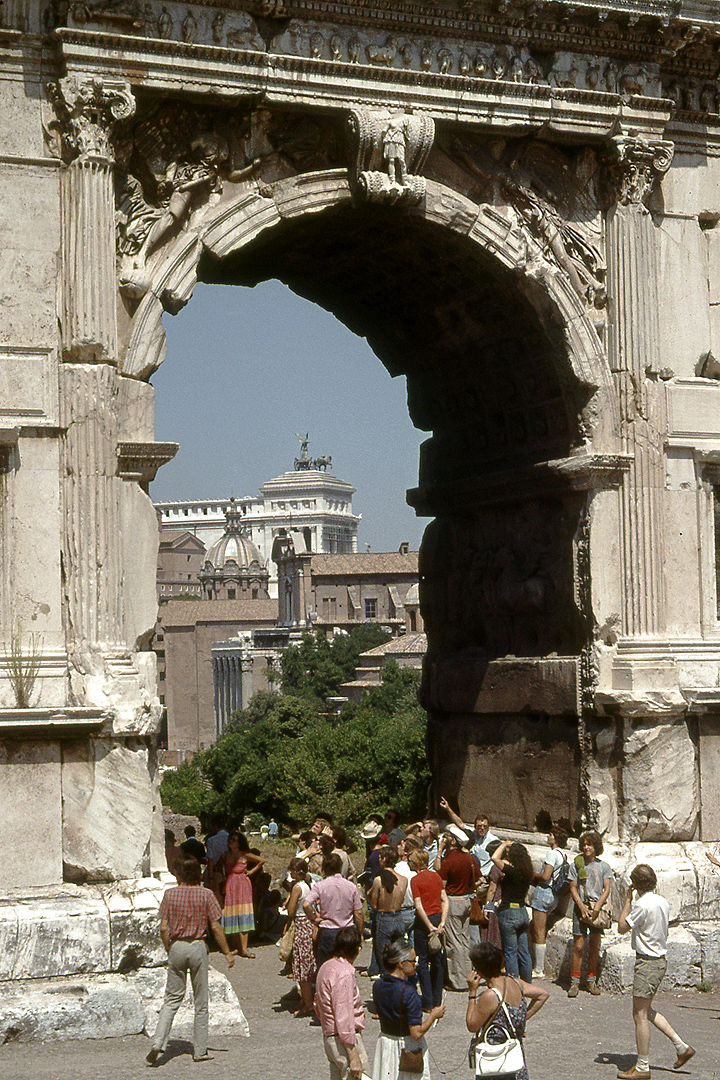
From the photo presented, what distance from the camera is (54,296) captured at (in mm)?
9977

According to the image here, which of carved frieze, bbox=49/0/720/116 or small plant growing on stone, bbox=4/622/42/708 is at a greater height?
carved frieze, bbox=49/0/720/116

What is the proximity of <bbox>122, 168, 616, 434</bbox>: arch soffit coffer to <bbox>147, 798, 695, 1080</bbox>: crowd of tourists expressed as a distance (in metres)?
3.57

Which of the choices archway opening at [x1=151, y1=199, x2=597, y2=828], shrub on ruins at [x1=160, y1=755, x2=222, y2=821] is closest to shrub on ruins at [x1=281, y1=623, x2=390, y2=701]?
shrub on ruins at [x1=160, y1=755, x2=222, y2=821]

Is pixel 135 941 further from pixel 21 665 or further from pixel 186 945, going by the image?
pixel 21 665

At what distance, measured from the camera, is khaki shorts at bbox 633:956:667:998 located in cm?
859

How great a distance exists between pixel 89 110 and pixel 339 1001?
239 inches

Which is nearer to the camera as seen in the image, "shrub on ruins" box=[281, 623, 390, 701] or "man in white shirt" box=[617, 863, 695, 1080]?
"man in white shirt" box=[617, 863, 695, 1080]

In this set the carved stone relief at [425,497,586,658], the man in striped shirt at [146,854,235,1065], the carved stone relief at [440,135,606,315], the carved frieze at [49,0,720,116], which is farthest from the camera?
the carved stone relief at [425,497,586,658]

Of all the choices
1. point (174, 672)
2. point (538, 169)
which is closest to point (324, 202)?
point (538, 169)

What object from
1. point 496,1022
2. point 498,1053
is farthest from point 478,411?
point 498,1053

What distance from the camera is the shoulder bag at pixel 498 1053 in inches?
248

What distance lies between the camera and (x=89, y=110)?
9891mm

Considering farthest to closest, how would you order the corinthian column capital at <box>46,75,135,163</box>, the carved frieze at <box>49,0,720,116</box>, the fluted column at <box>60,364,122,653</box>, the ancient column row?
1. the ancient column row
2. the carved frieze at <box>49,0,720,116</box>
3. the corinthian column capital at <box>46,75,135,163</box>
4. the fluted column at <box>60,364,122,653</box>

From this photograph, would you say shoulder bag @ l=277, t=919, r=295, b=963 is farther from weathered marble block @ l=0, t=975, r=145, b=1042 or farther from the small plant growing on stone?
the small plant growing on stone
